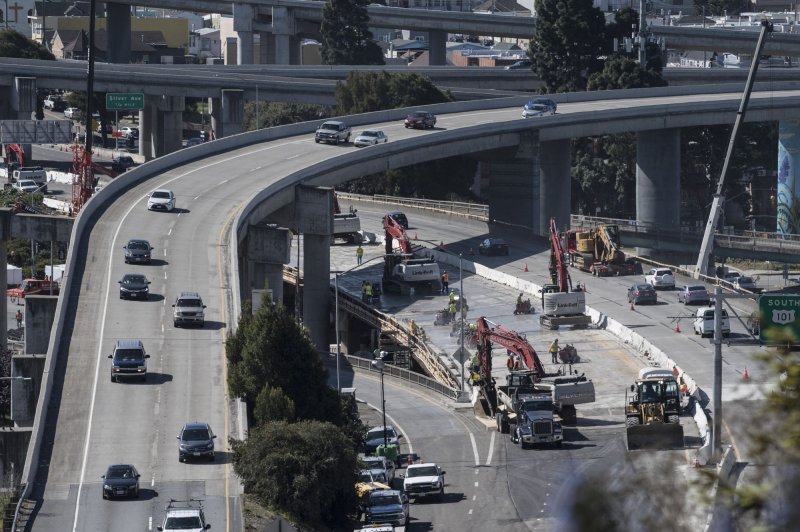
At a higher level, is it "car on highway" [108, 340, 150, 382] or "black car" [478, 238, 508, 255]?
"car on highway" [108, 340, 150, 382]

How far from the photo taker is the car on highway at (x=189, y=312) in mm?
69250

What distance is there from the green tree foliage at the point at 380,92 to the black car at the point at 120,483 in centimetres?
10085

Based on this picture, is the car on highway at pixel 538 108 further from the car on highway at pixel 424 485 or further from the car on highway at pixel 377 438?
the car on highway at pixel 424 485

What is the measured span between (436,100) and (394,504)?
338 ft

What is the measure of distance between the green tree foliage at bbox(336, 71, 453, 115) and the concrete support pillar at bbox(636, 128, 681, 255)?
23926mm

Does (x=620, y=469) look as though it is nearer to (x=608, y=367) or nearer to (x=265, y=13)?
(x=608, y=367)

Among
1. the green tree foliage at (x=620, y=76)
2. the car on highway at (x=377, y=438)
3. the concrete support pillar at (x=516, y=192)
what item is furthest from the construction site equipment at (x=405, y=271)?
the green tree foliage at (x=620, y=76)

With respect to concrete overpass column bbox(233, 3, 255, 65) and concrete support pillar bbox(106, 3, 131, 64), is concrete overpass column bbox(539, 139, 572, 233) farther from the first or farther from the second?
concrete support pillar bbox(106, 3, 131, 64)

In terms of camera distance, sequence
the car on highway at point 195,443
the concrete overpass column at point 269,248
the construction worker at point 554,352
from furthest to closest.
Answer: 1. the concrete overpass column at point 269,248
2. the construction worker at point 554,352
3. the car on highway at point 195,443

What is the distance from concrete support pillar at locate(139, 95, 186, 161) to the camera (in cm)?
15150

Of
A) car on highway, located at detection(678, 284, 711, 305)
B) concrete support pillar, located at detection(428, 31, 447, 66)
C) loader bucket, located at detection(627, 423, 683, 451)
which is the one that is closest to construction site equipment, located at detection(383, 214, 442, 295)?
car on highway, located at detection(678, 284, 711, 305)

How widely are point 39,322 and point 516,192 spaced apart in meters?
60.7

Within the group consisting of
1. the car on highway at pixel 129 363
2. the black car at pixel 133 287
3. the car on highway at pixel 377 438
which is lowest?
the car on highway at pixel 377 438

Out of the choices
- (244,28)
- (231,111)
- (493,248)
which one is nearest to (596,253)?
(493,248)
